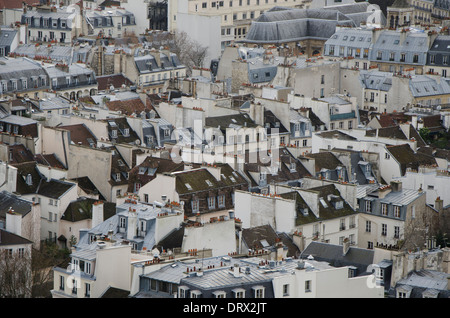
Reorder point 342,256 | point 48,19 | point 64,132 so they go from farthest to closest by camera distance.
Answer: point 48,19 → point 64,132 → point 342,256

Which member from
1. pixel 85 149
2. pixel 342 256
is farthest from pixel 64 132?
pixel 342 256

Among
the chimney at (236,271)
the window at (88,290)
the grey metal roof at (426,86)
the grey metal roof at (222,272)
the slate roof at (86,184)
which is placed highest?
the chimney at (236,271)

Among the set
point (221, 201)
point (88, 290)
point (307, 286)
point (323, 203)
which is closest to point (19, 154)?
point (221, 201)

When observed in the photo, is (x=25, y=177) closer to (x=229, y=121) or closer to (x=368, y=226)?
(x=229, y=121)

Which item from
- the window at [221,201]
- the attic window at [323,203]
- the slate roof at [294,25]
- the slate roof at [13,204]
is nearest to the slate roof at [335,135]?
the window at [221,201]

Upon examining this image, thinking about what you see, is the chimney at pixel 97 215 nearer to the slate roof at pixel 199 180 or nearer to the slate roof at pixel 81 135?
the slate roof at pixel 199 180

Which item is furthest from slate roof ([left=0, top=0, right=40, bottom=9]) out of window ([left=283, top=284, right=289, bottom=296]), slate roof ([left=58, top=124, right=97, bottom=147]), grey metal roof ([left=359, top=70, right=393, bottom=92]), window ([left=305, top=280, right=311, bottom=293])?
window ([left=283, top=284, right=289, bottom=296])

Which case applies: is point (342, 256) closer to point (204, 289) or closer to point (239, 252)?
point (239, 252)
